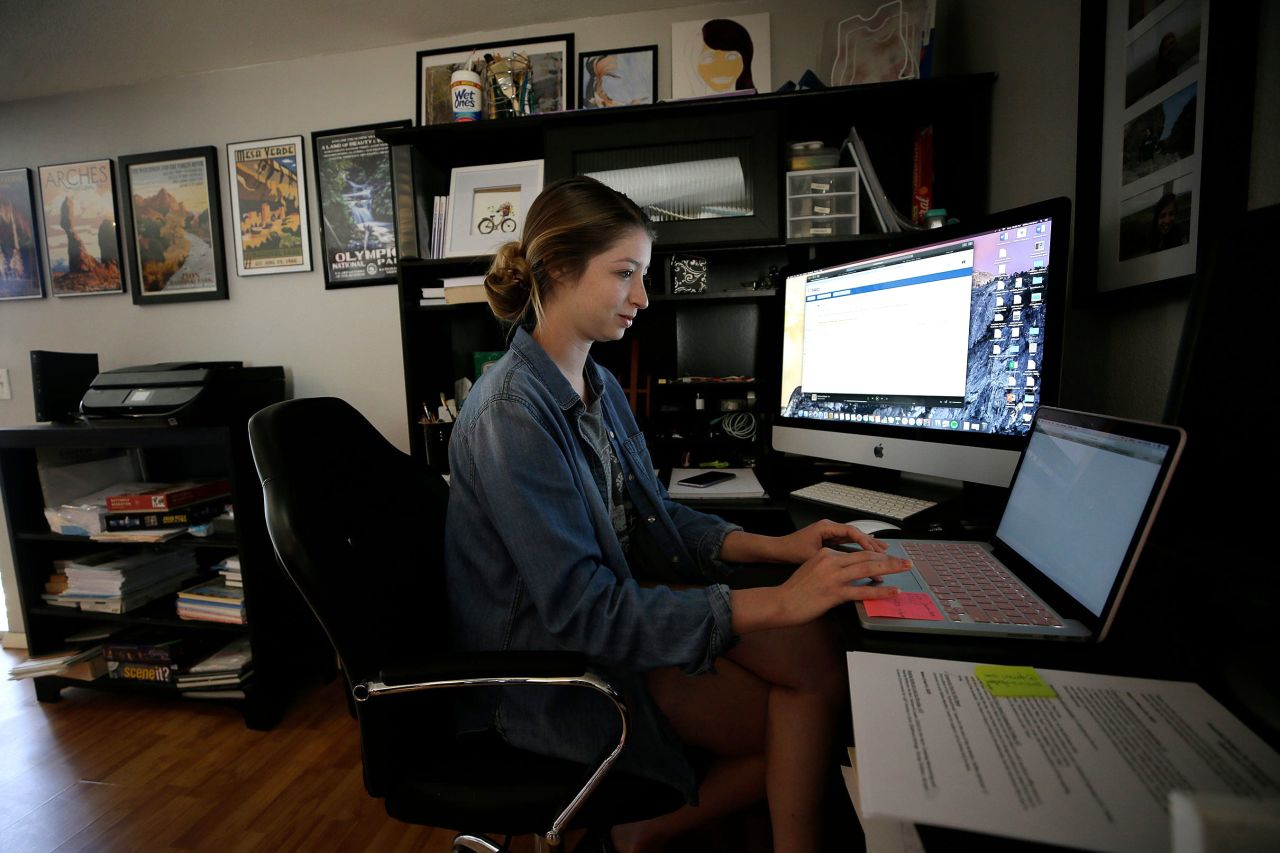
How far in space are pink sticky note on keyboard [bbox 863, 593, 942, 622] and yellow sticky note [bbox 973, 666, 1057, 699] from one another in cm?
10

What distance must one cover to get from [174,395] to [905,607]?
2.17 m

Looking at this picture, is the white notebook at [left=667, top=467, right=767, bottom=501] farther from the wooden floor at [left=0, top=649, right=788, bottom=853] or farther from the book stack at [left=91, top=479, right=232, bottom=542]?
the book stack at [left=91, top=479, right=232, bottom=542]

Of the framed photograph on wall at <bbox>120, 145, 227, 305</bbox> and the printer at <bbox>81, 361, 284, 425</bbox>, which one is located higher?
the framed photograph on wall at <bbox>120, 145, 227, 305</bbox>

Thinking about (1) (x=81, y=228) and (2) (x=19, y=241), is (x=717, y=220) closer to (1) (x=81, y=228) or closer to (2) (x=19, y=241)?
(1) (x=81, y=228)

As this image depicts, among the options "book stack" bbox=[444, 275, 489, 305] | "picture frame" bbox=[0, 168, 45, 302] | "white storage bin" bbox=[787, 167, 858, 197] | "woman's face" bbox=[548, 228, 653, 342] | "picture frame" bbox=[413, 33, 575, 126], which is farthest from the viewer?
"picture frame" bbox=[0, 168, 45, 302]

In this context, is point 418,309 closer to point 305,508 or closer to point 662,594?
point 305,508

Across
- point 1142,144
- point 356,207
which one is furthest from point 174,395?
point 1142,144

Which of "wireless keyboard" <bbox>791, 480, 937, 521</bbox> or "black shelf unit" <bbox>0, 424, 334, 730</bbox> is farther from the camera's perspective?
"black shelf unit" <bbox>0, 424, 334, 730</bbox>

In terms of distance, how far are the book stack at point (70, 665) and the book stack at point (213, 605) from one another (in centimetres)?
42

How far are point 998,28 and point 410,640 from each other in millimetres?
1921

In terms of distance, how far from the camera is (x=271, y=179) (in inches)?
86.8

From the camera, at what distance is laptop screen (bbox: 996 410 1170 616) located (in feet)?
1.86

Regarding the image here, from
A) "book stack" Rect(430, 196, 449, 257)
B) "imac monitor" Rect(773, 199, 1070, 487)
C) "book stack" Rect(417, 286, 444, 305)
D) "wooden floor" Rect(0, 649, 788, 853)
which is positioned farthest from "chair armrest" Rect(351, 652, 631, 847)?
"book stack" Rect(430, 196, 449, 257)

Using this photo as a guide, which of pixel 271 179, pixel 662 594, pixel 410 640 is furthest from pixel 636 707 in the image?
pixel 271 179
